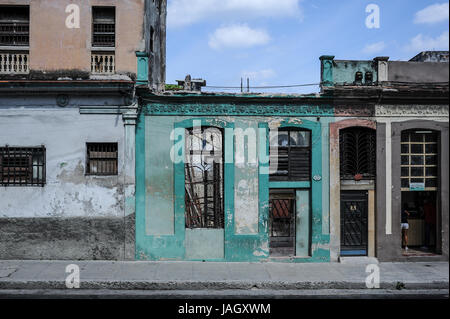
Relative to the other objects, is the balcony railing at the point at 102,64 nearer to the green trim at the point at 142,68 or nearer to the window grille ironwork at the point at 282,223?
the green trim at the point at 142,68

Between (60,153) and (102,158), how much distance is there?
3.87 feet

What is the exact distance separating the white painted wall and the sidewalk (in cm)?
159

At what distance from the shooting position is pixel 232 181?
11156mm

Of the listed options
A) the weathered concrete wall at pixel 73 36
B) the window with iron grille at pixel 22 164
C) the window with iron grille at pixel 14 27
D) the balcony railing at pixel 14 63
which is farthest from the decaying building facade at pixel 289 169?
the window with iron grille at pixel 14 27

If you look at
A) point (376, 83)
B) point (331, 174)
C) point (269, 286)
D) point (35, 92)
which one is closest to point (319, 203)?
point (331, 174)

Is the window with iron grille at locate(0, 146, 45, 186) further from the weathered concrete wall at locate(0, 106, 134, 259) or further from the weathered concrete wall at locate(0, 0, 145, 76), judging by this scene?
the weathered concrete wall at locate(0, 0, 145, 76)

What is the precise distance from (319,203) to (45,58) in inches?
358

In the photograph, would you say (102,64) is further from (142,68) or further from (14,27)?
(14,27)

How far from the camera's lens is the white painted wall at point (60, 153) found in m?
10.9

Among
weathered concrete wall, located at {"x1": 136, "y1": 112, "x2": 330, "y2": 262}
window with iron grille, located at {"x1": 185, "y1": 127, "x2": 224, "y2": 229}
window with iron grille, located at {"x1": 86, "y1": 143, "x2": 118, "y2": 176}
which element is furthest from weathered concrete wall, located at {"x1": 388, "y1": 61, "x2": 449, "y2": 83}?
window with iron grille, located at {"x1": 86, "y1": 143, "x2": 118, "y2": 176}

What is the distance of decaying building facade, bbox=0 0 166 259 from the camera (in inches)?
428

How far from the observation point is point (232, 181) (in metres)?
11.2

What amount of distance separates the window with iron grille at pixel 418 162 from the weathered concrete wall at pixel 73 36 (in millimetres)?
8423

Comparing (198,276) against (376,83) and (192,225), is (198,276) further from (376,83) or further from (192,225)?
(376,83)
